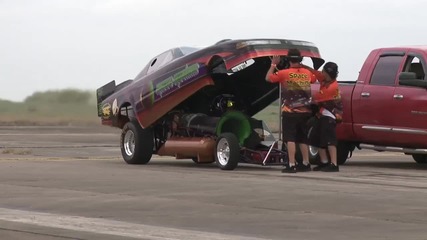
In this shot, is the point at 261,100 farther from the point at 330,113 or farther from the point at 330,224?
the point at 330,224

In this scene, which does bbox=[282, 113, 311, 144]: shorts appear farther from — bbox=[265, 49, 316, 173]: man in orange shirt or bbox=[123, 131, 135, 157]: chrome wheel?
bbox=[123, 131, 135, 157]: chrome wheel

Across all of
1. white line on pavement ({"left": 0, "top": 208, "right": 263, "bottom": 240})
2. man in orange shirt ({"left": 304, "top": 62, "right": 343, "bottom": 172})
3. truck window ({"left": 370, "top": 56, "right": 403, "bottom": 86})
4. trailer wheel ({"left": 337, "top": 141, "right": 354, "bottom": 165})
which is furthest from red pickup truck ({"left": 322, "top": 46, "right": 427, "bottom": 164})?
white line on pavement ({"left": 0, "top": 208, "right": 263, "bottom": 240})

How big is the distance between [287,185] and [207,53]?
3.46m

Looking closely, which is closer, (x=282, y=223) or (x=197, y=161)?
(x=282, y=223)

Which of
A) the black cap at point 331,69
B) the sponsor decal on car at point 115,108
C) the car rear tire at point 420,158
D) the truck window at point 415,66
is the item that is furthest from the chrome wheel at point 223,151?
the car rear tire at point 420,158

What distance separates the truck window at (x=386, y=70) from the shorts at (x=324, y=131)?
135 cm

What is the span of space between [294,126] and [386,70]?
7.82ft

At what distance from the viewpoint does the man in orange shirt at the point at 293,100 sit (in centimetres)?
1547

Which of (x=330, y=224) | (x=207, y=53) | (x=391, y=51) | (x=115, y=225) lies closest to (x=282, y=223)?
(x=330, y=224)

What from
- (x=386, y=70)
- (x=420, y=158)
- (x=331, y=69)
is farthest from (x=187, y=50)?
(x=420, y=158)

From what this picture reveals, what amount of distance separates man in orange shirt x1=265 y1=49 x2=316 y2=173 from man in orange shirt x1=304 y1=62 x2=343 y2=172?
15.2 inches

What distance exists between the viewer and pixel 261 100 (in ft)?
57.5

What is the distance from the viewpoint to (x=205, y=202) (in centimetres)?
1155

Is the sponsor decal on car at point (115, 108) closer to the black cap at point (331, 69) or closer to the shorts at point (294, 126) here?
the shorts at point (294, 126)
